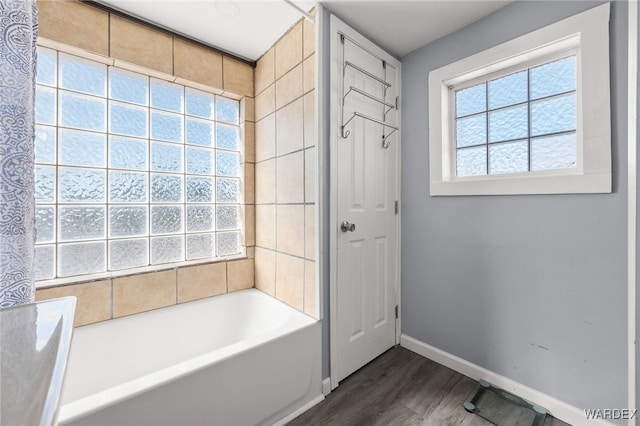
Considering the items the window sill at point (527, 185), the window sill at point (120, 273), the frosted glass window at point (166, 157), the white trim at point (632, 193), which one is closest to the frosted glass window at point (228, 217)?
the window sill at point (120, 273)

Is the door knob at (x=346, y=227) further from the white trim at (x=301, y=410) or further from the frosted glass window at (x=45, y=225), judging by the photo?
the frosted glass window at (x=45, y=225)

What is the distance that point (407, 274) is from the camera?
196 centimetres

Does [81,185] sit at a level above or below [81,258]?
above

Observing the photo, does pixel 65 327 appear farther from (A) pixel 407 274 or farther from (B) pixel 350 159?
(A) pixel 407 274

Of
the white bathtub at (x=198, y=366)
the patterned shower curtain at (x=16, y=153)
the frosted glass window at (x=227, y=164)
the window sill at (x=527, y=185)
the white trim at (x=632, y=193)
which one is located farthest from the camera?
the frosted glass window at (x=227, y=164)

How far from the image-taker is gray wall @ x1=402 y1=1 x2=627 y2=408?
1181 millimetres

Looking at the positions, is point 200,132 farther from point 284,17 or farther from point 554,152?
point 554,152

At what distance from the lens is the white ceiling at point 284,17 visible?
4.79ft

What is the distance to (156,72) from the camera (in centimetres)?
167

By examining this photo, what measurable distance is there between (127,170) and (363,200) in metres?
1.52

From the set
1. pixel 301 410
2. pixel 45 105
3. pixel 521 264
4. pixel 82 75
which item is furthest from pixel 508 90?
pixel 45 105

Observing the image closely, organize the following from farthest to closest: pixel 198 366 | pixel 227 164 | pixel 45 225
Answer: pixel 227 164, pixel 45 225, pixel 198 366

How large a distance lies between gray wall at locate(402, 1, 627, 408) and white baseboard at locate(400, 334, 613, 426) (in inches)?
1.4

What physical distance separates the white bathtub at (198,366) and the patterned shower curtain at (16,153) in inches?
15.5
